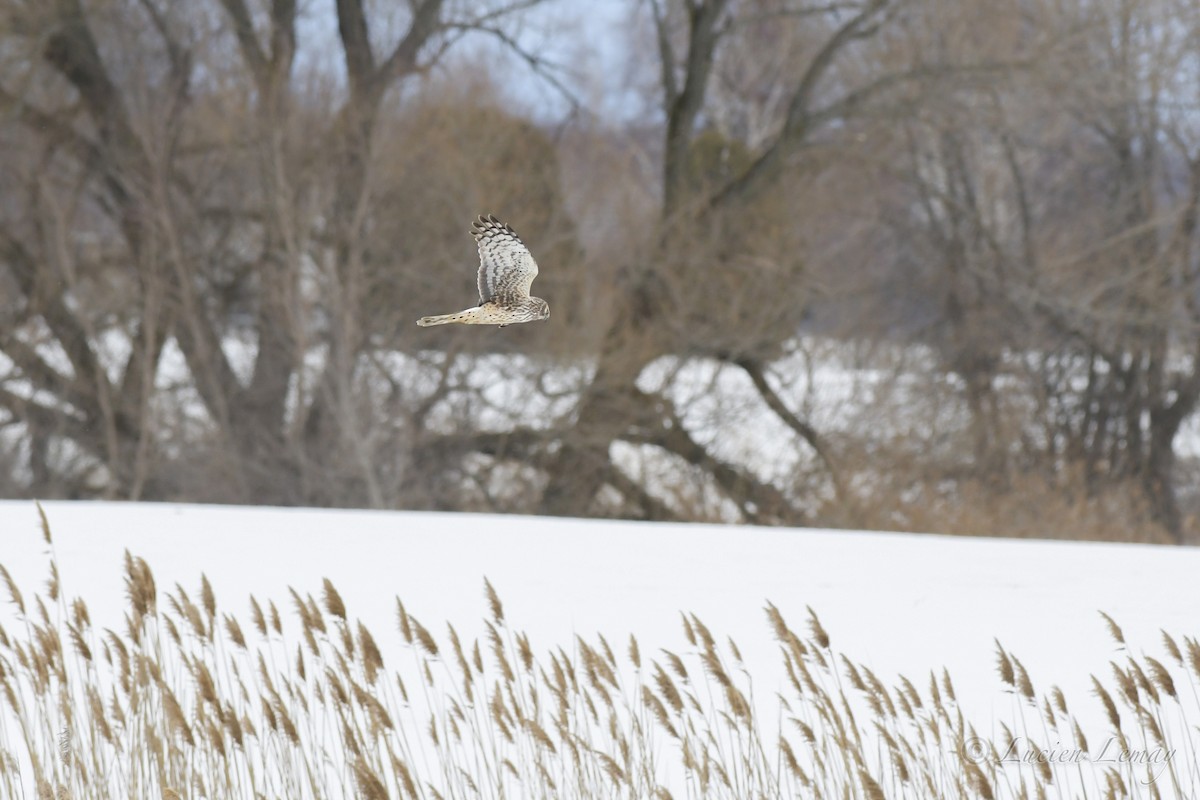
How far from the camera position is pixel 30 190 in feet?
39.3

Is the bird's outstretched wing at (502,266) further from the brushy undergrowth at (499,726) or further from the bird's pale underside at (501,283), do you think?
the brushy undergrowth at (499,726)

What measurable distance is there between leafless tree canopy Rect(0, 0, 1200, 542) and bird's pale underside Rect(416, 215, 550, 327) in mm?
8351

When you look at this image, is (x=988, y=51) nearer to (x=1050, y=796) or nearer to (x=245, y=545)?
(x=245, y=545)

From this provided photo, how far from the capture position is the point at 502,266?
2.39 metres

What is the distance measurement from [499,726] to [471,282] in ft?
29.5

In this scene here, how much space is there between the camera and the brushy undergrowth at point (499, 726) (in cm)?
258

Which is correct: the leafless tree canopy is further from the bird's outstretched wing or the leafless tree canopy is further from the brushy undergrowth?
the bird's outstretched wing

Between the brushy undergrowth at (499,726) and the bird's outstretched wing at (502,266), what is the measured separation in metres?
0.59

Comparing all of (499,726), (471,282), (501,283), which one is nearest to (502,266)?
(501,283)

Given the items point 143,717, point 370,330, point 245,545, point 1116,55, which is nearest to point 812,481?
point 370,330

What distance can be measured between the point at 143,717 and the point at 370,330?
27.4 feet
